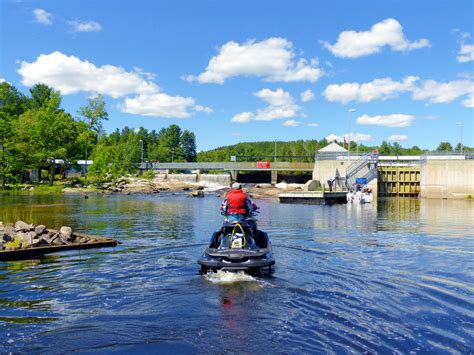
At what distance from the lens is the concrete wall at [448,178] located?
55.9 meters

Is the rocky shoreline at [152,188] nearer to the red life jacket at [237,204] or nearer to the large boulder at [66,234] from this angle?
the large boulder at [66,234]

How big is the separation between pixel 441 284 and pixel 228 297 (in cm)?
587

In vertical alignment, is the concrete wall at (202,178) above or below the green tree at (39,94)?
below

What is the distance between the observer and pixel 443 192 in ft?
187

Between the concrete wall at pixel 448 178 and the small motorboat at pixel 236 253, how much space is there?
171 feet

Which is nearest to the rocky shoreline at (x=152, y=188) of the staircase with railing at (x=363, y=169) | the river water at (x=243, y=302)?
the staircase with railing at (x=363, y=169)

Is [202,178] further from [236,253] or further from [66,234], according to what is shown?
[236,253]

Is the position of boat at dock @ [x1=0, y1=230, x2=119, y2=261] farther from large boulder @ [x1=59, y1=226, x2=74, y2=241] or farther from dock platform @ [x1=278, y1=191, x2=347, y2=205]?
dock platform @ [x1=278, y1=191, x2=347, y2=205]

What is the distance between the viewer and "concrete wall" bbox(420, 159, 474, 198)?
Answer: 55.9m

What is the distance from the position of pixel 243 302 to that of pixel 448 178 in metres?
55.6

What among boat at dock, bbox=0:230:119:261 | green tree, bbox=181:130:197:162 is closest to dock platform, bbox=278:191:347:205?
boat at dock, bbox=0:230:119:261

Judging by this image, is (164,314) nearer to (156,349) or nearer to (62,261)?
(156,349)

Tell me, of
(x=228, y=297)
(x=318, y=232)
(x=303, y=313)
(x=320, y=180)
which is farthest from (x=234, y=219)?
(x=320, y=180)

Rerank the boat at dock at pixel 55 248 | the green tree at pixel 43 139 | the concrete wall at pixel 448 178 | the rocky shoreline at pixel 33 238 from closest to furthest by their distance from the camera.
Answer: the boat at dock at pixel 55 248
the rocky shoreline at pixel 33 238
the concrete wall at pixel 448 178
the green tree at pixel 43 139
